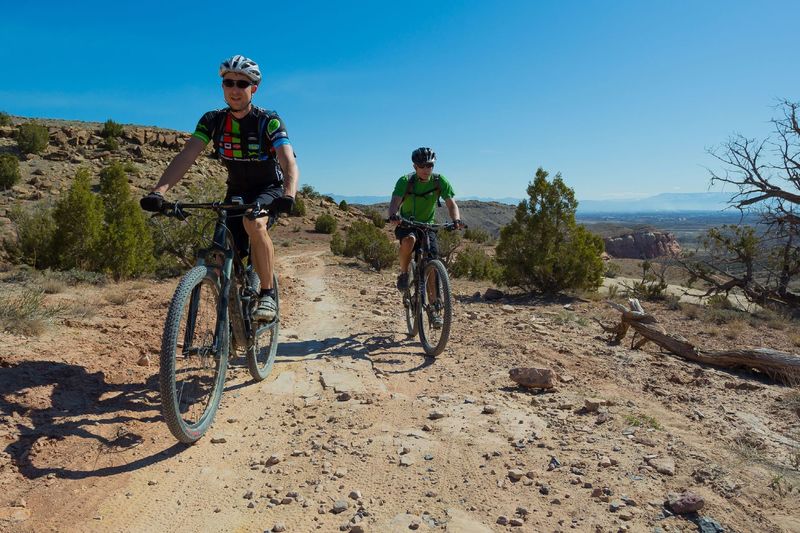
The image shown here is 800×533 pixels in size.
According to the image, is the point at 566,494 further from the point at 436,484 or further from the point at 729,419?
the point at 729,419

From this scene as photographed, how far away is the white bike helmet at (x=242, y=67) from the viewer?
3420 mm

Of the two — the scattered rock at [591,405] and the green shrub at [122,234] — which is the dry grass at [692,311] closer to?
the scattered rock at [591,405]

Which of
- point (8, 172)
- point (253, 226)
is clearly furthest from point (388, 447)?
point (8, 172)

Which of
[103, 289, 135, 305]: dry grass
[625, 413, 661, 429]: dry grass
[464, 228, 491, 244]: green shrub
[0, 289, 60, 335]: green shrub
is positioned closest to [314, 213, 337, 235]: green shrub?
[464, 228, 491, 244]: green shrub

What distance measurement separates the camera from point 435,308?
5238 millimetres

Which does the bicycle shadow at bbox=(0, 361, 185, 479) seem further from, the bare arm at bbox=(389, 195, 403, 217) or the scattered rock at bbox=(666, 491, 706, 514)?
the bare arm at bbox=(389, 195, 403, 217)

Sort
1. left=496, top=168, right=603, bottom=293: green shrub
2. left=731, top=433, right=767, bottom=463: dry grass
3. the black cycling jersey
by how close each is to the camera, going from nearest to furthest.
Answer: left=731, top=433, right=767, bottom=463: dry grass → the black cycling jersey → left=496, top=168, right=603, bottom=293: green shrub

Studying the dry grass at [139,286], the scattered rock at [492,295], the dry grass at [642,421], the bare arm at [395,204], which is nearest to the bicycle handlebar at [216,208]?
the bare arm at [395,204]

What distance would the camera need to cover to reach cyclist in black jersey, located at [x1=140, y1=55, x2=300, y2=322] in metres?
3.46

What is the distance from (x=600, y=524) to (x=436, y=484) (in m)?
0.82

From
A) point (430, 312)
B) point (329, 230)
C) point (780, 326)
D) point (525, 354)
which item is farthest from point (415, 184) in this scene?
point (329, 230)

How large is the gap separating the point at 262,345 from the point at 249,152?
2073 millimetres

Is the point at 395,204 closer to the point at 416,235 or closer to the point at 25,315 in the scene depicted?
the point at 416,235

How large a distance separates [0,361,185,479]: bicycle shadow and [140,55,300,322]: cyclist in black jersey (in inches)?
42.4
